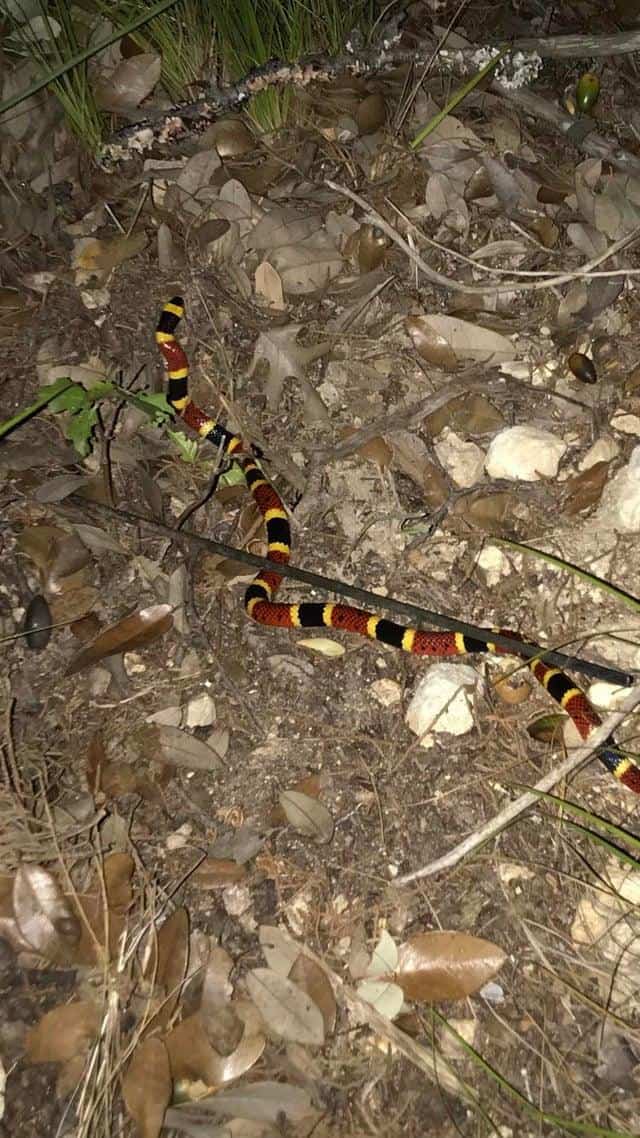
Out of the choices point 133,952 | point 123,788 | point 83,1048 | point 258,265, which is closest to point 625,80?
point 258,265

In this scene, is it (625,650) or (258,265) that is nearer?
(625,650)

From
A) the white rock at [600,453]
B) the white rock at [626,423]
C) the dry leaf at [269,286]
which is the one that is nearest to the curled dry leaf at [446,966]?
the white rock at [600,453]

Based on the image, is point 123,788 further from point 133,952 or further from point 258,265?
point 258,265

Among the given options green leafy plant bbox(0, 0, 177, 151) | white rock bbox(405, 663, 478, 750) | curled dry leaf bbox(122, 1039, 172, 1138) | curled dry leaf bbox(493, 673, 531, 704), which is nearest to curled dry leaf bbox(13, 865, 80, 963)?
curled dry leaf bbox(122, 1039, 172, 1138)

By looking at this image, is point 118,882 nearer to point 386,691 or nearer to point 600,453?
point 386,691

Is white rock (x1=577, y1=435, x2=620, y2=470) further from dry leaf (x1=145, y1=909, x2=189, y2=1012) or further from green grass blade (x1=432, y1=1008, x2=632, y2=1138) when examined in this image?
dry leaf (x1=145, y1=909, x2=189, y2=1012)

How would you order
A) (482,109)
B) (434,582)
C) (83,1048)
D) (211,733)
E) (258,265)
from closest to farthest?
(83,1048) → (211,733) → (434,582) → (258,265) → (482,109)
